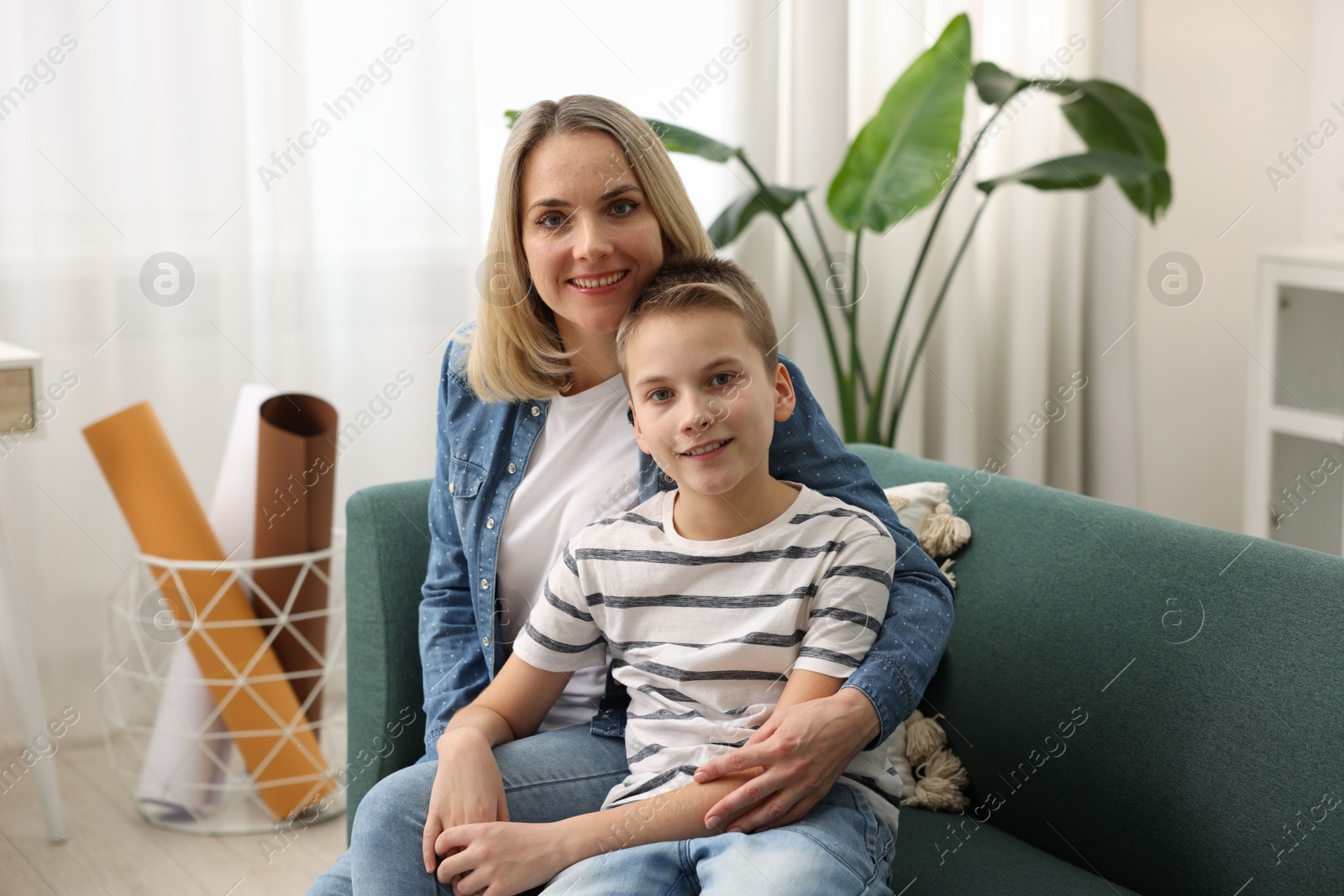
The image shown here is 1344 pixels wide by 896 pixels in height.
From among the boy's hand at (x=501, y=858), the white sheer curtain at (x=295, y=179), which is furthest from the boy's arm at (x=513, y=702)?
the white sheer curtain at (x=295, y=179)

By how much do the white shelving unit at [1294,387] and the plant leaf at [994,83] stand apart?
2.86 feet

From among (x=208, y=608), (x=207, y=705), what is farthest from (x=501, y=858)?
(x=207, y=705)

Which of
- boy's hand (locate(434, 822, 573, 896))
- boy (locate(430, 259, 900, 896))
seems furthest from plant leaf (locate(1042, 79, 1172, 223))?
boy's hand (locate(434, 822, 573, 896))

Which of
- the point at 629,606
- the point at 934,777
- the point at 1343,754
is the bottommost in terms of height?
the point at 934,777

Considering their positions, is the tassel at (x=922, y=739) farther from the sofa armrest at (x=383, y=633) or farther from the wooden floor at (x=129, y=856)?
the wooden floor at (x=129, y=856)

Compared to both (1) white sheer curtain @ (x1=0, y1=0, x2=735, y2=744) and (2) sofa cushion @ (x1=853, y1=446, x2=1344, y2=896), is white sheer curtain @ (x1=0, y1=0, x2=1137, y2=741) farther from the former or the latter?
(2) sofa cushion @ (x1=853, y1=446, x2=1344, y2=896)

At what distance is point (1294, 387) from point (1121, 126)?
83cm

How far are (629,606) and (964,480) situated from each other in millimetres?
546

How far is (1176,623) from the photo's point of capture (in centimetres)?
121

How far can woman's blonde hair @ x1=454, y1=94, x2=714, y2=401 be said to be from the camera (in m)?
1.26

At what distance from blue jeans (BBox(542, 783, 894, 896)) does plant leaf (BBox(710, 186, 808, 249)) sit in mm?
1538

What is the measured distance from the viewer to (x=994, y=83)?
2322 millimetres

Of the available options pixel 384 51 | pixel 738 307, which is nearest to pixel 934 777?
pixel 738 307

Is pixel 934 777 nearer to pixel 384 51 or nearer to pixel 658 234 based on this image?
pixel 658 234
